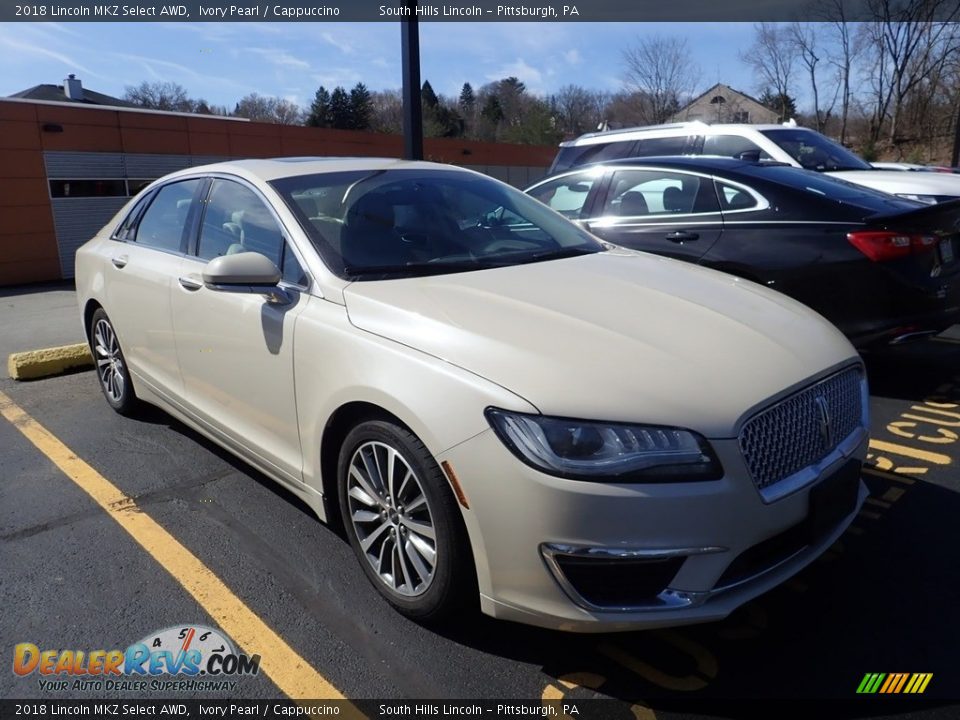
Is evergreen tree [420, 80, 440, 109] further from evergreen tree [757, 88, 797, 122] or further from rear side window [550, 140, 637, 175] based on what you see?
rear side window [550, 140, 637, 175]

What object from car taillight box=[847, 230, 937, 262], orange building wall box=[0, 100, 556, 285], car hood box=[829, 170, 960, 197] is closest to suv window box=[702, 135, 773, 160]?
car hood box=[829, 170, 960, 197]

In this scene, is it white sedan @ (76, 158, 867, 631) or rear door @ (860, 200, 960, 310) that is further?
rear door @ (860, 200, 960, 310)

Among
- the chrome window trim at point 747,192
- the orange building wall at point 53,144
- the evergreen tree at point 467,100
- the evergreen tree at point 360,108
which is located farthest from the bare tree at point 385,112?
the chrome window trim at point 747,192

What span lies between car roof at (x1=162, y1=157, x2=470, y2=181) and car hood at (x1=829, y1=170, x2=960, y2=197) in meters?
5.11

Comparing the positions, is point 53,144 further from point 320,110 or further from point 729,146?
point 320,110

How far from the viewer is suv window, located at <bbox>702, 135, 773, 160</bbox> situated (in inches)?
326

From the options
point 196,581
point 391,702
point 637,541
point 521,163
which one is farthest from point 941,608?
point 521,163

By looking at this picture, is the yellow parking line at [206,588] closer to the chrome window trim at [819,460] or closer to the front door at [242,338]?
the front door at [242,338]

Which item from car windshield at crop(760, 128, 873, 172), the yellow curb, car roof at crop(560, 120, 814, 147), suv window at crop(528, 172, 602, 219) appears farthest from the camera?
car roof at crop(560, 120, 814, 147)

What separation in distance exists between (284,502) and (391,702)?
5.11ft

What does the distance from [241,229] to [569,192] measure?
12.1 ft

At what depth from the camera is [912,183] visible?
7336 mm

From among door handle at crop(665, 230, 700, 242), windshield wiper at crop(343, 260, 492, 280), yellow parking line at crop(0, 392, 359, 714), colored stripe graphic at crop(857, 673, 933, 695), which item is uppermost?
windshield wiper at crop(343, 260, 492, 280)

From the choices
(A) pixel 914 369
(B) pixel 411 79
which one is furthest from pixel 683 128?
(A) pixel 914 369
